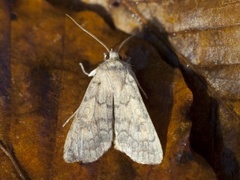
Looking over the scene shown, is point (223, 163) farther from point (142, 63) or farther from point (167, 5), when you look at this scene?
point (167, 5)

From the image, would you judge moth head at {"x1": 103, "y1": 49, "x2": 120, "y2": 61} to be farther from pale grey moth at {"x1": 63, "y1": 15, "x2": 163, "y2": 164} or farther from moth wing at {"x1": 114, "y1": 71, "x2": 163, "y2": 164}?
moth wing at {"x1": 114, "y1": 71, "x2": 163, "y2": 164}

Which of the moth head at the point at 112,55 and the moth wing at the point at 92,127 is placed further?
the moth head at the point at 112,55

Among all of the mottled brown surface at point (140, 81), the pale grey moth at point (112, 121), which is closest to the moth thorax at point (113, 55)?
the pale grey moth at point (112, 121)

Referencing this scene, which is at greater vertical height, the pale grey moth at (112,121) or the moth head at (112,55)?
the moth head at (112,55)

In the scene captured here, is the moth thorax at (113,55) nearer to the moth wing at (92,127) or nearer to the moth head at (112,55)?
the moth head at (112,55)

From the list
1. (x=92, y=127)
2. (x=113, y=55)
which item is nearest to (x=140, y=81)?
(x=113, y=55)

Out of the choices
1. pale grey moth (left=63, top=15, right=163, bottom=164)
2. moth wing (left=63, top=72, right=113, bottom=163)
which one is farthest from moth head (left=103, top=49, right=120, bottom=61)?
moth wing (left=63, top=72, right=113, bottom=163)
